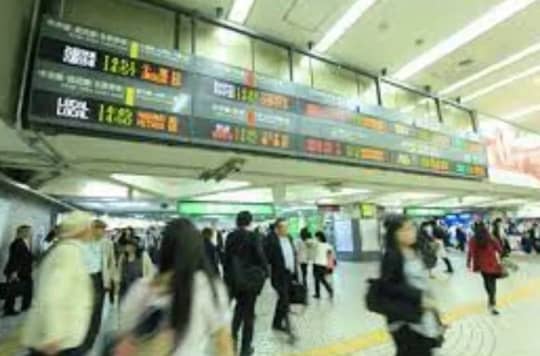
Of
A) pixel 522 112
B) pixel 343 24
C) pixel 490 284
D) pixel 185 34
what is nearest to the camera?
pixel 185 34

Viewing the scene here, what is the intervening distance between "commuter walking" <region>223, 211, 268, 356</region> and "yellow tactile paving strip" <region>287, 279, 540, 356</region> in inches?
24.6

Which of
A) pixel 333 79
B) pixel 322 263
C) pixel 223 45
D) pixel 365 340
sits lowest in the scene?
pixel 365 340

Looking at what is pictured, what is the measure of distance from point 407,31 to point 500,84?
3128 mm

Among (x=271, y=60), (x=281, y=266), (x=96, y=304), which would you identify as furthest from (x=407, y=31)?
(x=96, y=304)

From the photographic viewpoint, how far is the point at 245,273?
4.50 m

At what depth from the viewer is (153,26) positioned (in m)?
5.46

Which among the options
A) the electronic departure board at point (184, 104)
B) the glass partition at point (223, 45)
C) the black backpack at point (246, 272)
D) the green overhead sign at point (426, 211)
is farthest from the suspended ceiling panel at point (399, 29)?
the green overhead sign at point (426, 211)

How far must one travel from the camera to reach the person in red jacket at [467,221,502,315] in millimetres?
6410

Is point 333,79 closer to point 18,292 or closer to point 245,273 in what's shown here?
point 245,273

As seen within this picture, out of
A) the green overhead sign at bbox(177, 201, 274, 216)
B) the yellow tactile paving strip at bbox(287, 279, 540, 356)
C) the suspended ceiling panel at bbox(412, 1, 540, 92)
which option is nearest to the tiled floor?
the yellow tactile paving strip at bbox(287, 279, 540, 356)

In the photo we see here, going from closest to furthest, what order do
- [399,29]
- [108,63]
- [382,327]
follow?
[108,63] → [382,327] → [399,29]

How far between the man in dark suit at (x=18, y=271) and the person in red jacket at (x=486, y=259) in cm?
744

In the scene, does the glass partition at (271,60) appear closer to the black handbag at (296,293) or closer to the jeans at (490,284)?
the black handbag at (296,293)

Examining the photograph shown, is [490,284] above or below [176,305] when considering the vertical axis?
below
